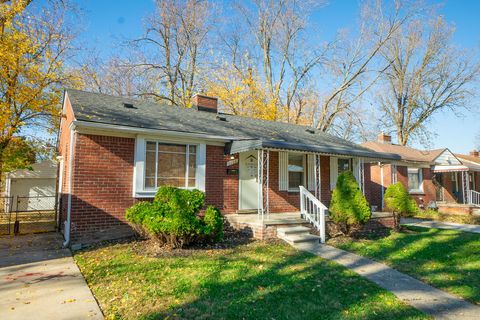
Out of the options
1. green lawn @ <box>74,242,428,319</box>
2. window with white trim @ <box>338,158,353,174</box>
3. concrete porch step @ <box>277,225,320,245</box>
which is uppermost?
window with white trim @ <box>338,158,353,174</box>

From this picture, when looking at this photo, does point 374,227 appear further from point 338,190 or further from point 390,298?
point 390,298

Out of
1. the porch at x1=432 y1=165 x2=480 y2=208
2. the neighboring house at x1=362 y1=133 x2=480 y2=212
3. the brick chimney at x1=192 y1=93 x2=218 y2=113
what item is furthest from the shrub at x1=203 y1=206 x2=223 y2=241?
the porch at x1=432 y1=165 x2=480 y2=208

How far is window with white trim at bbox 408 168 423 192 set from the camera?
63.9 feet

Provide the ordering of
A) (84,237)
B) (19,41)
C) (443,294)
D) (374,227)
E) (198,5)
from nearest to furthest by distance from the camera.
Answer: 1. (443,294)
2. (84,237)
3. (374,227)
4. (19,41)
5. (198,5)

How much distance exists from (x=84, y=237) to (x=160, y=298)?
447cm

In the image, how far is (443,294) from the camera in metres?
4.87

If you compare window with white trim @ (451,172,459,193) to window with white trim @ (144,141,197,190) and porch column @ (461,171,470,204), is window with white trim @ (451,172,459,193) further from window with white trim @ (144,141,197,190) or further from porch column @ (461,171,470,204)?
window with white trim @ (144,141,197,190)

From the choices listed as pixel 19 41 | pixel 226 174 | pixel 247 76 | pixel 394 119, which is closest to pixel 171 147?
pixel 226 174

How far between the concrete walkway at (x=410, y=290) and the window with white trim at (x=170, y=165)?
4.42 meters

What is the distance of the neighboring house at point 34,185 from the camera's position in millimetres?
21250

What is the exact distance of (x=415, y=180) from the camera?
64.8 ft

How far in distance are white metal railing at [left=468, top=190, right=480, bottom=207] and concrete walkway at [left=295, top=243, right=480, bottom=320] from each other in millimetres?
18054

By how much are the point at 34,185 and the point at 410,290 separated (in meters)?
24.5

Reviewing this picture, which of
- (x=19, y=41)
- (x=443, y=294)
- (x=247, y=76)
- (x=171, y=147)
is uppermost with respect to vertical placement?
(x=247, y=76)
